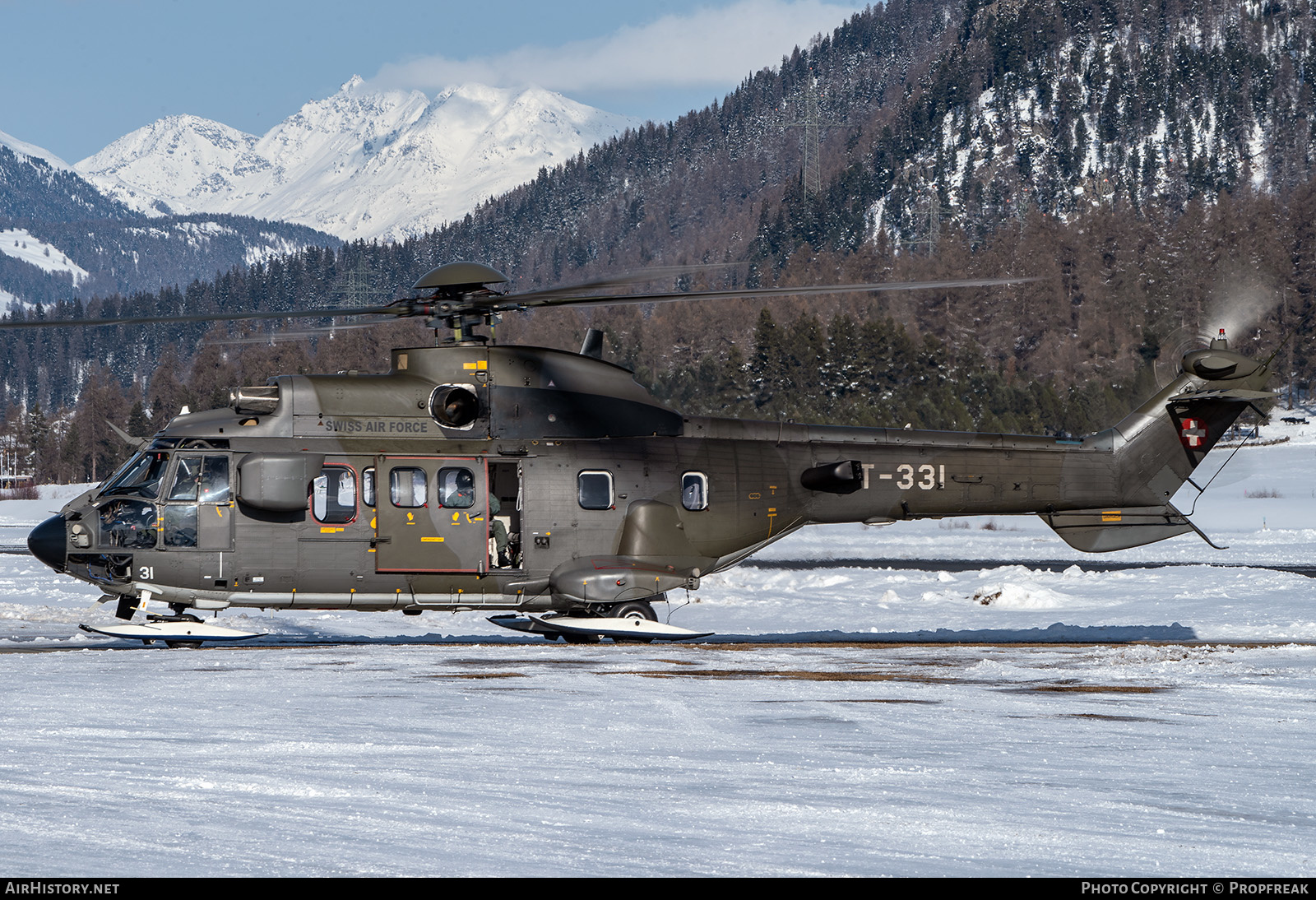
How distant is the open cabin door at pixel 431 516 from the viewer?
51.7 ft

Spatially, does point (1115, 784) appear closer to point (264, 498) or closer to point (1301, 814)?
point (1301, 814)

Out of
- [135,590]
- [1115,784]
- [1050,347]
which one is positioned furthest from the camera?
[1050,347]

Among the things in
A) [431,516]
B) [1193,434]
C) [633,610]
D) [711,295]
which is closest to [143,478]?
[431,516]

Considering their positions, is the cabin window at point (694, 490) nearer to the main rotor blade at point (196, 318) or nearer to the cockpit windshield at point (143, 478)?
the main rotor blade at point (196, 318)

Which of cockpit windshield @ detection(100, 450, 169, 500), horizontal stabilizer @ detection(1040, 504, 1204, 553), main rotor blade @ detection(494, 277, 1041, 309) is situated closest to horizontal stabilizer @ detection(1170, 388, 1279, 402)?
horizontal stabilizer @ detection(1040, 504, 1204, 553)

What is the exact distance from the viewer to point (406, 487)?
15.8 m

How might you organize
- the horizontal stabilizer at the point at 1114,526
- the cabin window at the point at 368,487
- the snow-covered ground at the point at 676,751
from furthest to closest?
the horizontal stabilizer at the point at 1114,526 → the cabin window at the point at 368,487 → the snow-covered ground at the point at 676,751

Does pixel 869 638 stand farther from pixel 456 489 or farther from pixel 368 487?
pixel 368 487

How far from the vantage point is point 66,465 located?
131m

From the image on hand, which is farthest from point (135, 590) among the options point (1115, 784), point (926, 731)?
point (1115, 784)

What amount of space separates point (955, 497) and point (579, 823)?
12399 millimetres

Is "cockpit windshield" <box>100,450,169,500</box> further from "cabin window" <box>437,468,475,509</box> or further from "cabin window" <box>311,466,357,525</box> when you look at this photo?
"cabin window" <box>437,468,475,509</box>

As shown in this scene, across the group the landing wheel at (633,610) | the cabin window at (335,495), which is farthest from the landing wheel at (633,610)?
the cabin window at (335,495)

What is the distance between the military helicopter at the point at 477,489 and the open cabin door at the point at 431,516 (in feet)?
0.08
